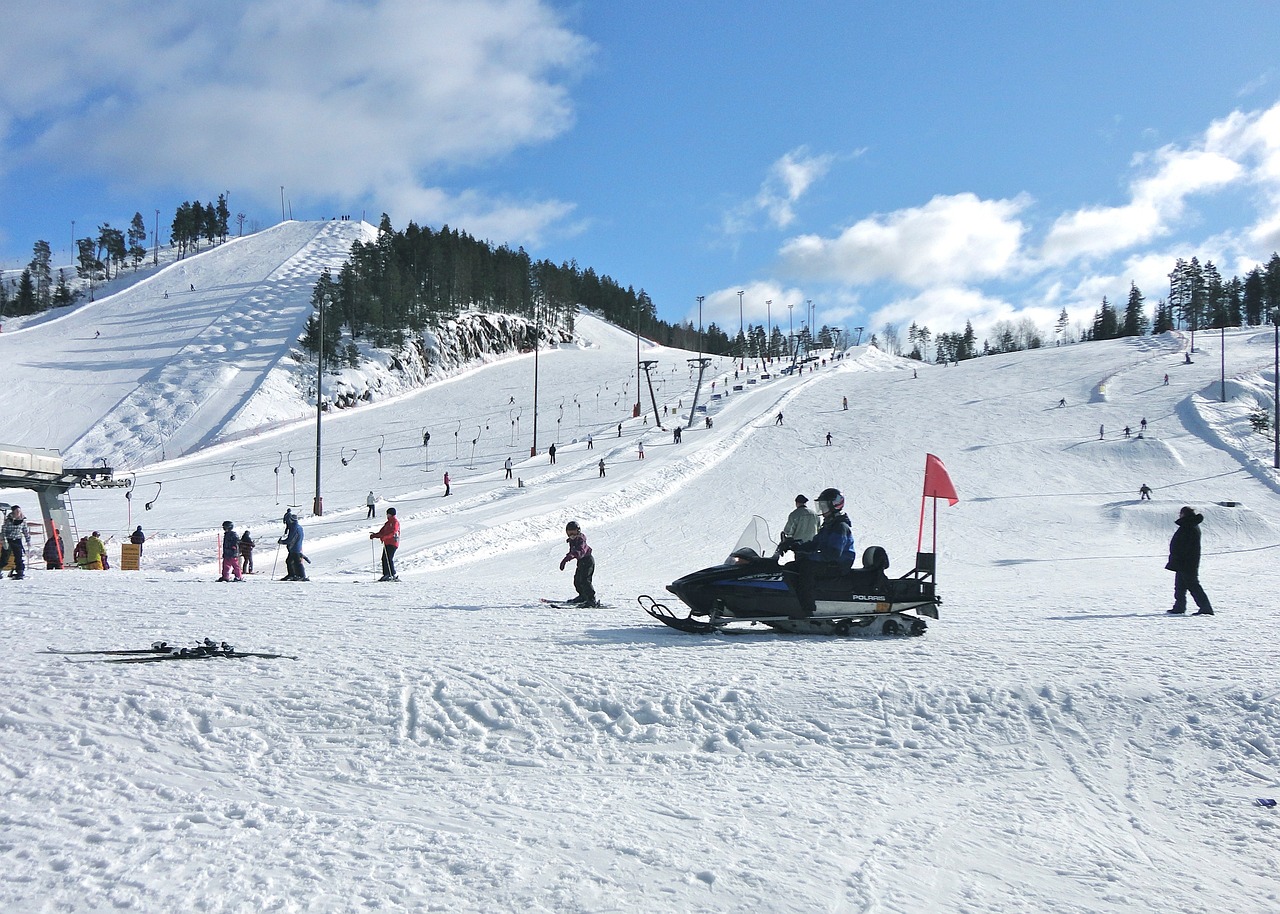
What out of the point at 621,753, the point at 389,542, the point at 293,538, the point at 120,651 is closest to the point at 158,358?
the point at 293,538

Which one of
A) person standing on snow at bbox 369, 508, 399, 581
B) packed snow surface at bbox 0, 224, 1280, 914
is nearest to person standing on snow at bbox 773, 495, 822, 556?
packed snow surface at bbox 0, 224, 1280, 914

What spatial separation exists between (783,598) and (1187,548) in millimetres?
6127

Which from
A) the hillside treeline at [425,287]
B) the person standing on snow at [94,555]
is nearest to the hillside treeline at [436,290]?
the hillside treeline at [425,287]

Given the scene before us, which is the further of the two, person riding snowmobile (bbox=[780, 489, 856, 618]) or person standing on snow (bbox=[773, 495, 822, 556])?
person standing on snow (bbox=[773, 495, 822, 556])

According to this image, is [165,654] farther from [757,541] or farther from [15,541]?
[15,541]

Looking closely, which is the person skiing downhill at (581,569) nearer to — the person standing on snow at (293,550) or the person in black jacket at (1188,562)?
the person standing on snow at (293,550)

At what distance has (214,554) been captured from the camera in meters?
21.2

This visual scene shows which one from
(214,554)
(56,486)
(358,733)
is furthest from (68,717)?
(56,486)

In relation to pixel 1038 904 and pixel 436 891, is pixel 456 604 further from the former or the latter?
pixel 1038 904

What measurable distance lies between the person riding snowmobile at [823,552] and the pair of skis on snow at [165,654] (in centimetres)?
525

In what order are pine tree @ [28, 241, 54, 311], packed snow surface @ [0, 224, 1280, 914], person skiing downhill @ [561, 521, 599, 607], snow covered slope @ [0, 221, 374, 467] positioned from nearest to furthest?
packed snow surface @ [0, 224, 1280, 914] < person skiing downhill @ [561, 521, 599, 607] < snow covered slope @ [0, 221, 374, 467] < pine tree @ [28, 241, 54, 311]

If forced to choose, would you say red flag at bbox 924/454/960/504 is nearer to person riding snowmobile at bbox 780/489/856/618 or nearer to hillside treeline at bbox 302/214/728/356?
person riding snowmobile at bbox 780/489/856/618

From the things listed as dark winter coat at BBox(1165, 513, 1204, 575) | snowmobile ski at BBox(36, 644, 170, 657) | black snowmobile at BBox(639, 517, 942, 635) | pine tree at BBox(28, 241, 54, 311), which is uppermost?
pine tree at BBox(28, 241, 54, 311)

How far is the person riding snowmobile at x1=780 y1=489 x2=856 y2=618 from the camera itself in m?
8.90
